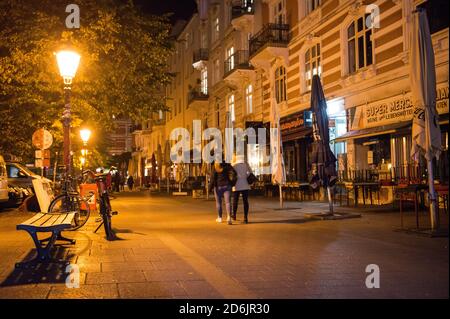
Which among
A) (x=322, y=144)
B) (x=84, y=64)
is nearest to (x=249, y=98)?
(x=84, y=64)

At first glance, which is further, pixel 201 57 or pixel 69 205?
pixel 201 57

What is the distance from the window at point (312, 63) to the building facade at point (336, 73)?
0.16 feet

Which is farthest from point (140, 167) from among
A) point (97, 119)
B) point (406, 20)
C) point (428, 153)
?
point (428, 153)

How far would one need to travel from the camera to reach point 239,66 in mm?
33062

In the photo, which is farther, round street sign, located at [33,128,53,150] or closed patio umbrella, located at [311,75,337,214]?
round street sign, located at [33,128,53,150]

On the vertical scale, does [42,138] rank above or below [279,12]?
below

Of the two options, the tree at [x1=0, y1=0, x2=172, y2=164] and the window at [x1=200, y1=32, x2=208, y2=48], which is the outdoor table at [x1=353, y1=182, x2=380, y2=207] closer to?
the tree at [x1=0, y1=0, x2=172, y2=164]

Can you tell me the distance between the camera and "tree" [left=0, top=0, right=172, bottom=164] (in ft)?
57.6

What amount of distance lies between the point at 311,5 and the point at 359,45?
518 centimetres

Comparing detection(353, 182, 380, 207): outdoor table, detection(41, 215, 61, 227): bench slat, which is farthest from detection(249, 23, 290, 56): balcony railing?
detection(41, 215, 61, 227): bench slat

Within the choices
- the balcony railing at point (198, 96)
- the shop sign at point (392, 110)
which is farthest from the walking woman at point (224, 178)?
the balcony railing at point (198, 96)

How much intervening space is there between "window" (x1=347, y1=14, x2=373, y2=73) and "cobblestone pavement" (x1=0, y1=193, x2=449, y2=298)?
9585 mm
